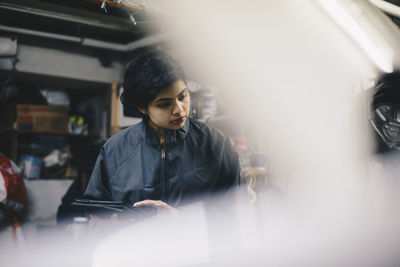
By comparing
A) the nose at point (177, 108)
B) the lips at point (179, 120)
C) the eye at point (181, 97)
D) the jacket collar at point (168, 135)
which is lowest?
the jacket collar at point (168, 135)

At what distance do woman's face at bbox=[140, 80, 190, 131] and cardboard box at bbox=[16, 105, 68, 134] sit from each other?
2.35m

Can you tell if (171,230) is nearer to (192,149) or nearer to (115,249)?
(115,249)

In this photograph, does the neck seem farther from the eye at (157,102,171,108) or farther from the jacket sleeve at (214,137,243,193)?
the jacket sleeve at (214,137,243,193)

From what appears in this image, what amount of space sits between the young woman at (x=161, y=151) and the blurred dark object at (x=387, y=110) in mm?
659

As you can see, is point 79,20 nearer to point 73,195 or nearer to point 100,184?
point 73,195

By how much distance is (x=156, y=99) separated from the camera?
132 centimetres

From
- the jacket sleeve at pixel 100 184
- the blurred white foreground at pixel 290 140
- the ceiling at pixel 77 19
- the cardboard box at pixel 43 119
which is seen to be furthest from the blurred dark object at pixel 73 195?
the jacket sleeve at pixel 100 184

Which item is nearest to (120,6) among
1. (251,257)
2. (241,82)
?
(241,82)

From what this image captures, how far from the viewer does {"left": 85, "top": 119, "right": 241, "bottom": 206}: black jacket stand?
1376mm

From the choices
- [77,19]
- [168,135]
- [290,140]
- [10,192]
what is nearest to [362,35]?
[168,135]

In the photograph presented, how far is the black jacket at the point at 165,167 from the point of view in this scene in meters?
1.38

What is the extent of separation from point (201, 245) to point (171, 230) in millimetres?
126

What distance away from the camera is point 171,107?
132 centimetres

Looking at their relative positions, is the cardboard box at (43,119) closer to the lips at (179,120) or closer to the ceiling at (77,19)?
the ceiling at (77,19)
